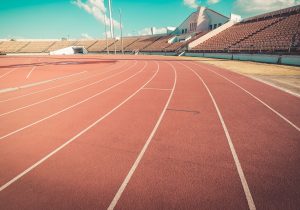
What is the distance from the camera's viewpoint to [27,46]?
76688 millimetres

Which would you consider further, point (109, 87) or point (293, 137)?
point (109, 87)

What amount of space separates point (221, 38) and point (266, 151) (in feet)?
122

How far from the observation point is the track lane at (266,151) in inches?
126

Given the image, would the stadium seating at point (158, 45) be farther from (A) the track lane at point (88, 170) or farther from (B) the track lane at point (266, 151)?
(A) the track lane at point (88, 170)

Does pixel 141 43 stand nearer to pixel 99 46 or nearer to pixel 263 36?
pixel 99 46

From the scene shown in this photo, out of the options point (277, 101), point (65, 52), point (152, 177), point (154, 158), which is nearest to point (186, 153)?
point (154, 158)

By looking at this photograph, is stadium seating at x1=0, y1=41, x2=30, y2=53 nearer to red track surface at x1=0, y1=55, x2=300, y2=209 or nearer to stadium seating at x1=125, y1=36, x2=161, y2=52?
stadium seating at x1=125, y1=36, x2=161, y2=52

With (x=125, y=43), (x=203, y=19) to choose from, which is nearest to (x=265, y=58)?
(x=203, y=19)

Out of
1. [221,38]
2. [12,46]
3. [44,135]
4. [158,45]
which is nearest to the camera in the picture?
[44,135]

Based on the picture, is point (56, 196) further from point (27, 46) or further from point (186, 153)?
point (27, 46)

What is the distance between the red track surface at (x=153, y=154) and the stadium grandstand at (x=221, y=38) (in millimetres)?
18100

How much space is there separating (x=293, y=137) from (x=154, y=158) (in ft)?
12.2

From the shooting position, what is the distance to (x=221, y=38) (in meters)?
37.2

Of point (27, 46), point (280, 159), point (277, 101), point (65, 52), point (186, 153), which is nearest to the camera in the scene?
point (280, 159)
